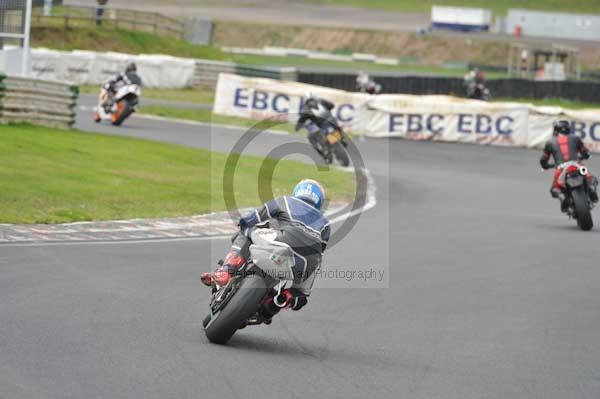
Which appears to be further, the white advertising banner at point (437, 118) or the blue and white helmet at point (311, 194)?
A: the white advertising banner at point (437, 118)

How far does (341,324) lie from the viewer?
388 inches

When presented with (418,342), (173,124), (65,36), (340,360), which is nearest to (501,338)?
A: (418,342)

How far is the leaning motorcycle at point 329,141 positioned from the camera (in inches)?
995

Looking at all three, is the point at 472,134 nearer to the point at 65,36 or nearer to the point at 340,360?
the point at 65,36

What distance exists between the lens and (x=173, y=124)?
31672 millimetres

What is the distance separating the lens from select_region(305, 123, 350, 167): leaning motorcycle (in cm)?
2528

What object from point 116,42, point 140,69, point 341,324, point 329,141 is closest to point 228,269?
point 341,324

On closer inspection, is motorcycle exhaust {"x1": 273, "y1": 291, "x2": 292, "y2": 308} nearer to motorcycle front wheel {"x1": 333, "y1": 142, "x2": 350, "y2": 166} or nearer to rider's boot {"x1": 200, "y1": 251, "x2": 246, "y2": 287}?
rider's boot {"x1": 200, "y1": 251, "x2": 246, "y2": 287}

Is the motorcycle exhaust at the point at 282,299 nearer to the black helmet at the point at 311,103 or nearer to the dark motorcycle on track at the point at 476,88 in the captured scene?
the black helmet at the point at 311,103

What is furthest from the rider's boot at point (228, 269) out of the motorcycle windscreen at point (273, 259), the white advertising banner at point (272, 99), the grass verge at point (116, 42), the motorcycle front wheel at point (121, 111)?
the grass verge at point (116, 42)

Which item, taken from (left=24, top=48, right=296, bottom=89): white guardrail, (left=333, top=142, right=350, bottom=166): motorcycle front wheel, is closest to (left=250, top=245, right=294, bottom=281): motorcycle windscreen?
(left=333, top=142, right=350, bottom=166): motorcycle front wheel

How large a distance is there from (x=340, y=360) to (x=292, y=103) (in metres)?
25.7

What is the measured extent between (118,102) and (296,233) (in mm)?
20167

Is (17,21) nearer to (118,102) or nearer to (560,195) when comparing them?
(118,102)
